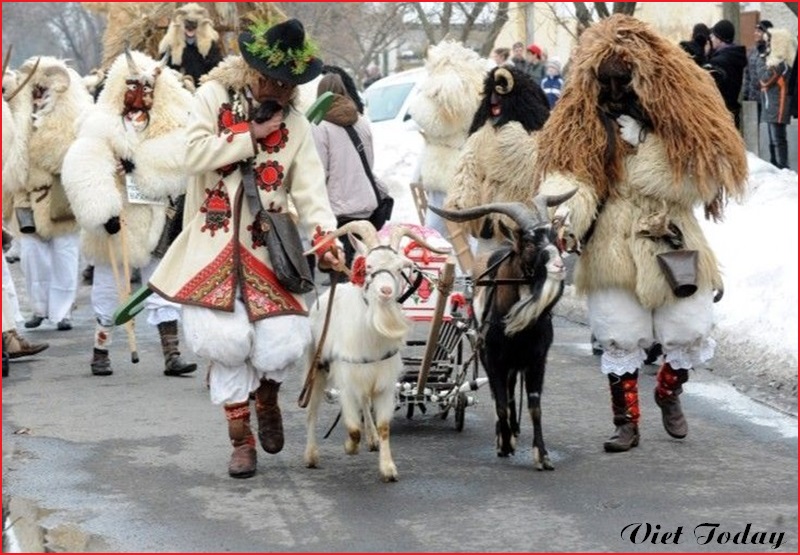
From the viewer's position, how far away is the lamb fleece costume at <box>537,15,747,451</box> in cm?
798

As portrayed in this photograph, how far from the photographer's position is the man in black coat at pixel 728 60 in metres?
16.2

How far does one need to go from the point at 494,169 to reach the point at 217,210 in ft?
9.40

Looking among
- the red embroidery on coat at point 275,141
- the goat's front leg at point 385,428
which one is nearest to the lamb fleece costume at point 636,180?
the goat's front leg at point 385,428

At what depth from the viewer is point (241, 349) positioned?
752 cm

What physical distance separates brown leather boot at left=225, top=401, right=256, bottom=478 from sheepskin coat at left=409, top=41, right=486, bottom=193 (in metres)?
4.59

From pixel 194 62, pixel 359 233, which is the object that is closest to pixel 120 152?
pixel 359 233

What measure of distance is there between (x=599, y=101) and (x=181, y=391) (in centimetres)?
351

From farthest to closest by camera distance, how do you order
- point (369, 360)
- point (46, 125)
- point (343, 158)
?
point (46, 125) < point (343, 158) < point (369, 360)

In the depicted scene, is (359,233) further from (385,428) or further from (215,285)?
(385,428)

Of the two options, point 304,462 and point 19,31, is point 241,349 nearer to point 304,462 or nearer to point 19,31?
point 304,462

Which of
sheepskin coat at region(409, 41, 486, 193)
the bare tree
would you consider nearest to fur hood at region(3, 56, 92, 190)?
sheepskin coat at region(409, 41, 486, 193)

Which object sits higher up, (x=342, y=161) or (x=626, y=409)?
(x=342, y=161)

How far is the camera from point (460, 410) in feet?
28.5

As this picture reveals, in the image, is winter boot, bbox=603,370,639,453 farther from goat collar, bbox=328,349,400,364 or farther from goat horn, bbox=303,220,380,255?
goat horn, bbox=303,220,380,255
